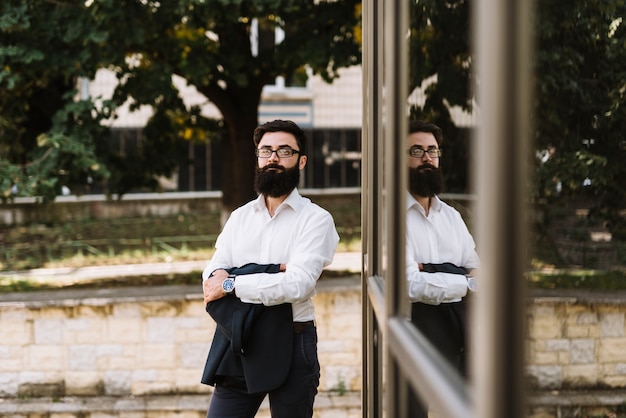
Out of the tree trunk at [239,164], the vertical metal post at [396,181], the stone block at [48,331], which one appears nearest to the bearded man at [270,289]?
the vertical metal post at [396,181]

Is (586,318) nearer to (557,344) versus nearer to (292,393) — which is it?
(557,344)

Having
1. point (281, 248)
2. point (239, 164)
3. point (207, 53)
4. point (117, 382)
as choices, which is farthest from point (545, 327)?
point (239, 164)

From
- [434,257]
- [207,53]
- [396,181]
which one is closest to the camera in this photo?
[434,257]

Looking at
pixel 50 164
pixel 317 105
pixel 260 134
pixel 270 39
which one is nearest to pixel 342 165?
pixel 317 105

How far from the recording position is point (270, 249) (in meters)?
3.10

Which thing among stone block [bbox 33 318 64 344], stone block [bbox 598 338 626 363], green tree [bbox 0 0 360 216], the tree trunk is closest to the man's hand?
stone block [bbox 598 338 626 363]

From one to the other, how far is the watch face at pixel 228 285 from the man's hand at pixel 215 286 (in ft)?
0.04

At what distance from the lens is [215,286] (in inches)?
120

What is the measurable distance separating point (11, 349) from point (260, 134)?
5.56 meters

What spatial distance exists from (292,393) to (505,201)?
94.4 inches

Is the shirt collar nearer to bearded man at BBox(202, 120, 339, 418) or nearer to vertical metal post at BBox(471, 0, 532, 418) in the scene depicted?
vertical metal post at BBox(471, 0, 532, 418)

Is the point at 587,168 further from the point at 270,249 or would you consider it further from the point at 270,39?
the point at 270,39

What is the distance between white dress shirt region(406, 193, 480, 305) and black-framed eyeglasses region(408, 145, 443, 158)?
8 cm

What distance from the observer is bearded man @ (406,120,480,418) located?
3.98 ft
